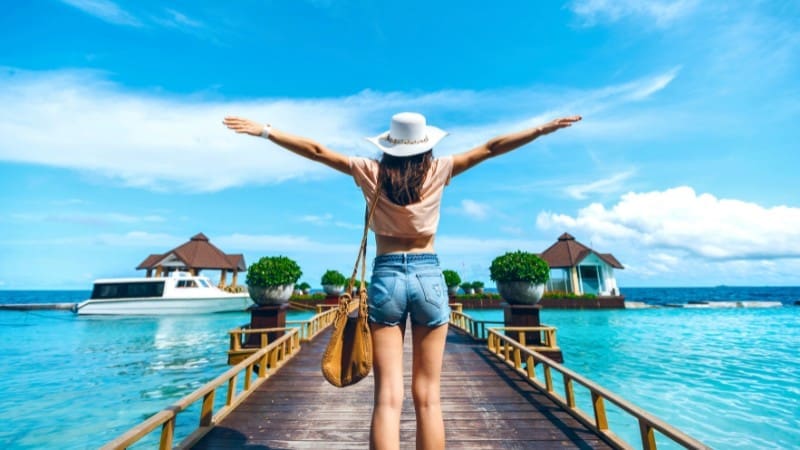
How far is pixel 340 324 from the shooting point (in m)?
2.03

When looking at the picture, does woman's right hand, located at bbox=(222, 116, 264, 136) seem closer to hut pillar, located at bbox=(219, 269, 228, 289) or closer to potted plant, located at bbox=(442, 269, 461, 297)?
potted plant, located at bbox=(442, 269, 461, 297)

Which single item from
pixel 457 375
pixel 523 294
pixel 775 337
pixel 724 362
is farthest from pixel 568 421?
pixel 775 337

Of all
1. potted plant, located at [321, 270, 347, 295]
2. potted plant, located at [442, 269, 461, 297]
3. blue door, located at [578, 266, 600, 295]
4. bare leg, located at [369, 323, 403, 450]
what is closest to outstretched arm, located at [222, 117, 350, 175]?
bare leg, located at [369, 323, 403, 450]

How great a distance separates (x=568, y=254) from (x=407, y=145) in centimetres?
4058

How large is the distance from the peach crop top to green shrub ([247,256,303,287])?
28.6ft

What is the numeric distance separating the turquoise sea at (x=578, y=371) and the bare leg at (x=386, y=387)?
341 inches

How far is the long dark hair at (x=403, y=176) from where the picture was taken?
1892mm

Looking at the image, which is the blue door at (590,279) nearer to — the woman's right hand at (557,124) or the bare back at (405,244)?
the woman's right hand at (557,124)

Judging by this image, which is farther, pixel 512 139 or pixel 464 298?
pixel 464 298

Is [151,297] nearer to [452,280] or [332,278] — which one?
[332,278]

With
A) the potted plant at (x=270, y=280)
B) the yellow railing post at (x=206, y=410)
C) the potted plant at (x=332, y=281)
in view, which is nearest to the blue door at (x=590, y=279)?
the potted plant at (x=332, y=281)

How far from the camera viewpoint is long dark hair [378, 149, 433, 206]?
189cm

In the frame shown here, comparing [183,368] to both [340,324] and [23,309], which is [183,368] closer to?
[340,324]

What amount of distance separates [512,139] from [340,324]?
1449mm
